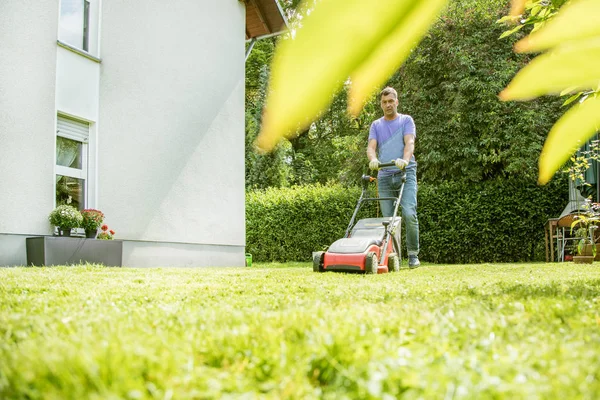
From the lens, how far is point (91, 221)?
589cm

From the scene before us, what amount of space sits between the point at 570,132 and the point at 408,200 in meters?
5.32

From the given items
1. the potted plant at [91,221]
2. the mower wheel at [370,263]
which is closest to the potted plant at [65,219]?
the potted plant at [91,221]

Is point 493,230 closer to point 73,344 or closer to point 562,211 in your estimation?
point 562,211

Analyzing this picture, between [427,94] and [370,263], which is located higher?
[427,94]

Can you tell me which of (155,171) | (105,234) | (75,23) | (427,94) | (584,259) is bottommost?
(584,259)

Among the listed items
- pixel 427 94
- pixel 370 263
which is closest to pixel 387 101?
pixel 427 94

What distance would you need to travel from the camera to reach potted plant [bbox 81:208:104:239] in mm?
5855

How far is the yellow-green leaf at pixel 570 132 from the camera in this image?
38 cm

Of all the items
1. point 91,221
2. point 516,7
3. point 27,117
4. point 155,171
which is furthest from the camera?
point 155,171

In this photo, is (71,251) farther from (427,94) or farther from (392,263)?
(427,94)

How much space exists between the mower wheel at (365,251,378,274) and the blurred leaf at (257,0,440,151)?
425 cm

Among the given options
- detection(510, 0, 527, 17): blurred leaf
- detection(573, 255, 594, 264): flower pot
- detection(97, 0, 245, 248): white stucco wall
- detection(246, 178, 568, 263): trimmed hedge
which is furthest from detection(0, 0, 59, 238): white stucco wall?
detection(573, 255, 594, 264): flower pot

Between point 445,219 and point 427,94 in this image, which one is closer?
point 427,94

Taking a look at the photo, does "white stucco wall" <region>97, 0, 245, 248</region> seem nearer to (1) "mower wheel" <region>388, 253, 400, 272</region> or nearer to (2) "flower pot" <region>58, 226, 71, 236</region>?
(2) "flower pot" <region>58, 226, 71, 236</region>
